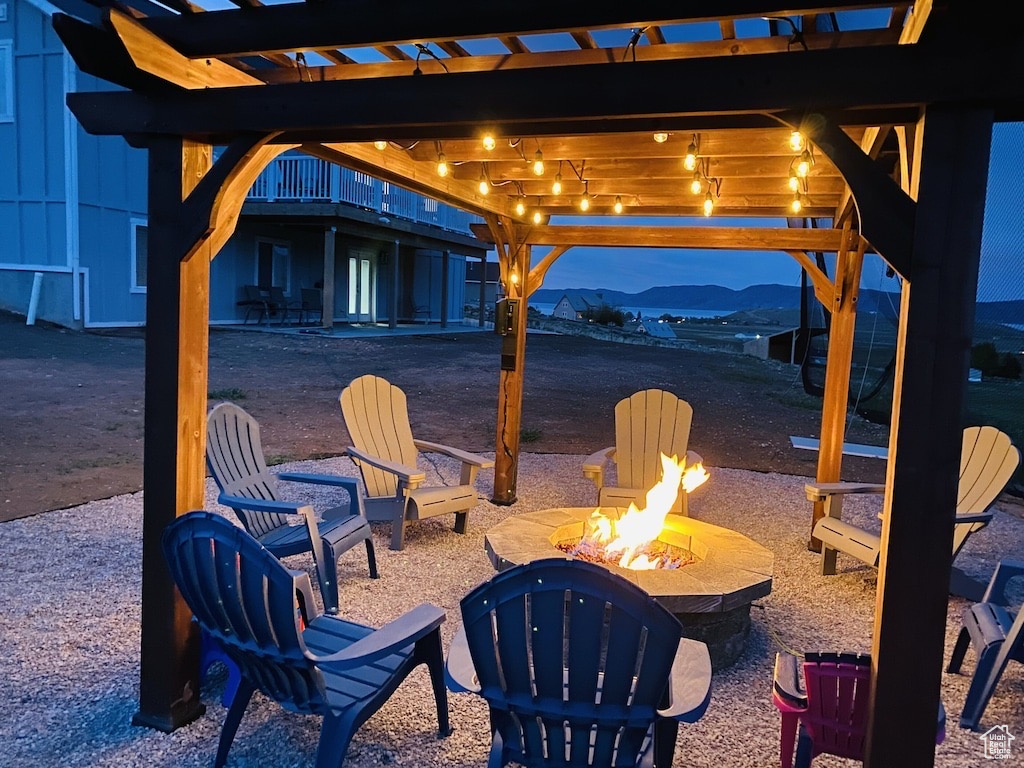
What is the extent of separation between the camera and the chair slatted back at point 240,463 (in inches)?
142

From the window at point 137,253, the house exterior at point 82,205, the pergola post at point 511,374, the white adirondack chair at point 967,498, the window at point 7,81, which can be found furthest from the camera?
the window at point 137,253

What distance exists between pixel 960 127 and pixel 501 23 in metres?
1.27

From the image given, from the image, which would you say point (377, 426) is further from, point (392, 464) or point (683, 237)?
point (683, 237)

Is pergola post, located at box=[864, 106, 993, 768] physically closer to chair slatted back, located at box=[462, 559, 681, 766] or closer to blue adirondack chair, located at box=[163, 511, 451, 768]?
chair slatted back, located at box=[462, 559, 681, 766]

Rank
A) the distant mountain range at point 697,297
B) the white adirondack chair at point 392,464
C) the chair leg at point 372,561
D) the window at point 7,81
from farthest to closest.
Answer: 1. the distant mountain range at point 697,297
2. the window at point 7,81
3. the white adirondack chair at point 392,464
4. the chair leg at point 372,561

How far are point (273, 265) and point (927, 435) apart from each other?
17.4m

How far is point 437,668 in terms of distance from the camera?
255 centimetres

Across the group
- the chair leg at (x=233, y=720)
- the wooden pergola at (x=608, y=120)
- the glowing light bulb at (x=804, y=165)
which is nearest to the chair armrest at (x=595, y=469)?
the wooden pergola at (x=608, y=120)

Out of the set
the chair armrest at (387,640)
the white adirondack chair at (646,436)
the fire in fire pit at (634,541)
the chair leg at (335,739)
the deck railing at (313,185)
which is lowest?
the chair leg at (335,739)

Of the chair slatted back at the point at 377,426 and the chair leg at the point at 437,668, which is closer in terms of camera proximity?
the chair leg at the point at 437,668

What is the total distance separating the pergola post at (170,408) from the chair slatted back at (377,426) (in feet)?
6.40

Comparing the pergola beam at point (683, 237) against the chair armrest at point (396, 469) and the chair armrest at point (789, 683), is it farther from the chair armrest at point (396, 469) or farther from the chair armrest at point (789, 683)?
the chair armrest at point (789, 683)

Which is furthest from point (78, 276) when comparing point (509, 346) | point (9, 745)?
point (9, 745)

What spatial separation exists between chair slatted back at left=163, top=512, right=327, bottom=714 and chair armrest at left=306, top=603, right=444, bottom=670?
0.09 m
